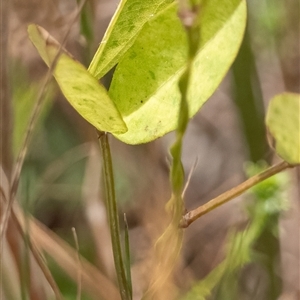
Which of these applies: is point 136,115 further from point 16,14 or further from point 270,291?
point 16,14

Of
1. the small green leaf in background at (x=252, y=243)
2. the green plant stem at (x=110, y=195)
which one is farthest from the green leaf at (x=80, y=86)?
the small green leaf in background at (x=252, y=243)

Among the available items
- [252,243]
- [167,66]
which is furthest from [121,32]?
[252,243]

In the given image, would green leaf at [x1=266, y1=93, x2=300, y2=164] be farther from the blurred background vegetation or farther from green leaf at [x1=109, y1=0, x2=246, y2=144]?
the blurred background vegetation

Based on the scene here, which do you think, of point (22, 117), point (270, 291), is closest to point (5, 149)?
point (22, 117)

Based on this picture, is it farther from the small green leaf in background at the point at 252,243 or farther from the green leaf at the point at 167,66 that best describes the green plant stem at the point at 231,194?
the small green leaf in background at the point at 252,243

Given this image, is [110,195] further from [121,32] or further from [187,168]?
[187,168]

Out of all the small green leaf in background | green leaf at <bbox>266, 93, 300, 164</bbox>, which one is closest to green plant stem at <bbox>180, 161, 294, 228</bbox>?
green leaf at <bbox>266, 93, 300, 164</bbox>
